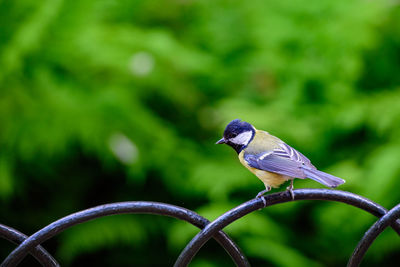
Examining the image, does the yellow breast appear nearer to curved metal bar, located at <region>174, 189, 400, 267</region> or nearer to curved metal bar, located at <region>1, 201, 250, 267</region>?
curved metal bar, located at <region>174, 189, 400, 267</region>

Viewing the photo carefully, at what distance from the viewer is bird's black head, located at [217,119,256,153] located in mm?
1037

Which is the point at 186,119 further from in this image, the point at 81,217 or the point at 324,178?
the point at 81,217

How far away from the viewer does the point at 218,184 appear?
6.50ft

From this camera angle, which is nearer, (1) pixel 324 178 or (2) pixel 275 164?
(1) pixel 324 178

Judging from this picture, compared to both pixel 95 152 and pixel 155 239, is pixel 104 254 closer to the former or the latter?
pixel 155 239

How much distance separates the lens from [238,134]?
1066 mm

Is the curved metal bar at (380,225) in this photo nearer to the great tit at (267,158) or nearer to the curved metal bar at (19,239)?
the great tit at (267,158)

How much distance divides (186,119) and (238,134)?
1294mm

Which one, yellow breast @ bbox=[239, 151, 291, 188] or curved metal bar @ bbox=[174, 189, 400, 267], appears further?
yellow breast @ bbox=[239, 151, 291, 188]

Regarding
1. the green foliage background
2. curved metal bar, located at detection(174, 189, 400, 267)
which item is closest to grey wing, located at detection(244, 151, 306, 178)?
curved metal bar, located at detection(174, 189, 400, 267)

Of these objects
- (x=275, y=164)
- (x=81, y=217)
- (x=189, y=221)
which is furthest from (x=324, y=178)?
(x=81, y=217)

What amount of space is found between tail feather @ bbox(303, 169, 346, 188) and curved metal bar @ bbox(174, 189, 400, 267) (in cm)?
7

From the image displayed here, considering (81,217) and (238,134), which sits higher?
(238,134)

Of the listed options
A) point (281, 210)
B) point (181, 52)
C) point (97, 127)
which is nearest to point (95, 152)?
point (97, 127)
